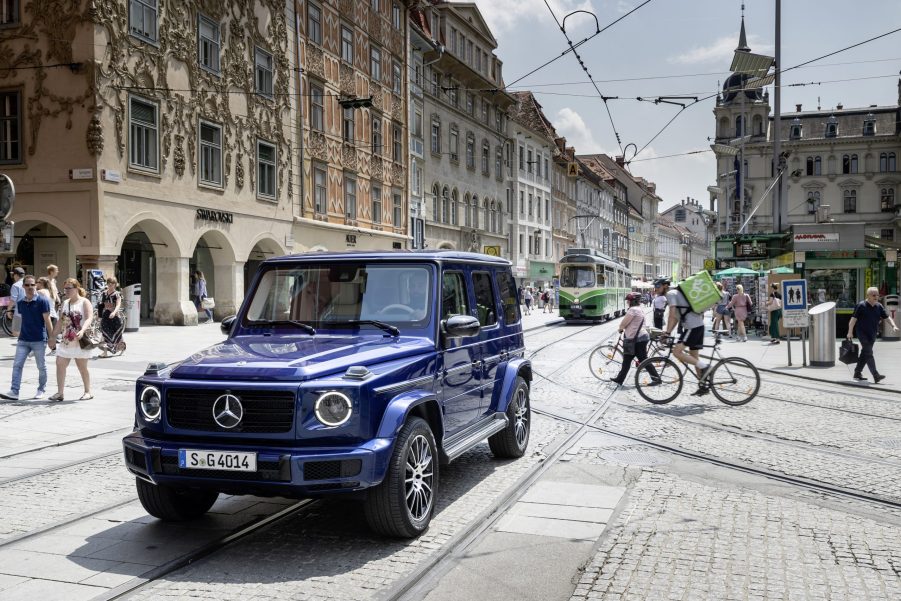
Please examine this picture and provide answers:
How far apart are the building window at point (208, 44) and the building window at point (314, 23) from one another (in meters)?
5.93

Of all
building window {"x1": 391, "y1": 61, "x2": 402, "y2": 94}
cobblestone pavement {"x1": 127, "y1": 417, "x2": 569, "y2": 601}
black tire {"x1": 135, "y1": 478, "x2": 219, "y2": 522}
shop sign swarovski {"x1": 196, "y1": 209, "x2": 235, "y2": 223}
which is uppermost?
building window {"x1": 391, "y1": 61, "x2": 402, "y2": 94}

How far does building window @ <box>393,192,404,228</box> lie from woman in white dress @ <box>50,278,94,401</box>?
29.3 meters

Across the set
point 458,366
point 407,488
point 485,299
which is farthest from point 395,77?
point 407,488

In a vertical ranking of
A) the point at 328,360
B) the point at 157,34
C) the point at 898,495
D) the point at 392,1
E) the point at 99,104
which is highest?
the point at 392,1

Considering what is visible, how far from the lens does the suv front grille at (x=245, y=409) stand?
4941mm

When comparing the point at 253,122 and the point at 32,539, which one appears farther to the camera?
the point at 253,122

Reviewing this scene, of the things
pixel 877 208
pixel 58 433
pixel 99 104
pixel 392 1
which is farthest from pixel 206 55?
pixel 877 208

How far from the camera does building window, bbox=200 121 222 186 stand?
26.8m

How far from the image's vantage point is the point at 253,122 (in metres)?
29.2

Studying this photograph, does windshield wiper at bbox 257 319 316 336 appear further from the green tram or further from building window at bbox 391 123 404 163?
building window at bbox 391 123 404 163

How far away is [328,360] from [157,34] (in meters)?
22.2

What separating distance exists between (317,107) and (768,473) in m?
28.5

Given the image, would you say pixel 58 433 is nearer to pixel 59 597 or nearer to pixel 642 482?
pixel 59 597

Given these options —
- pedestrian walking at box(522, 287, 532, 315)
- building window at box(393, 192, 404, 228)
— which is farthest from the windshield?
pedestrian walking at box(522, 287, 532, 315)
